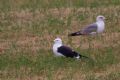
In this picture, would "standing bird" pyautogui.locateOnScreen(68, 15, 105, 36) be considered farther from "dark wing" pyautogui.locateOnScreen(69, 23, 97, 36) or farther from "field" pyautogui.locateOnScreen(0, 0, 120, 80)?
"field" pyautogui.locateOnScreen(0, 0, 120, 80)

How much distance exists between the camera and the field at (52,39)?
11258 millimetres

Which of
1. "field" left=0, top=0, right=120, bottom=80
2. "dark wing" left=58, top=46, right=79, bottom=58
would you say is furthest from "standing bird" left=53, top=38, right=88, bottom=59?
"field" left=0, top=0, right=120, bottom=80

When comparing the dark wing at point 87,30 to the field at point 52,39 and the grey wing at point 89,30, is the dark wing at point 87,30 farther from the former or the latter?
the field at point 52,39

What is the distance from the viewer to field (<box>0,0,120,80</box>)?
11258 mm

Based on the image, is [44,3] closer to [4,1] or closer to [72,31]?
[4,1]

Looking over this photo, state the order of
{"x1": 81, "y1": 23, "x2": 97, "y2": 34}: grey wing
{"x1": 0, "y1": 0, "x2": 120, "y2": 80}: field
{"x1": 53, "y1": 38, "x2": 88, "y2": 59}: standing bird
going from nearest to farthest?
{"x1": 0, "y1": 0, "x2": 120, "y2": 80}: field
{"x1": 53, "y1": 38, "x2": 88, "y2": 59}: standing bird
{"x1": 81, "y1": 23, "x2": 97, "y2": 34}: grey wing

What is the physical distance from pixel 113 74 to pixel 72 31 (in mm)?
4526

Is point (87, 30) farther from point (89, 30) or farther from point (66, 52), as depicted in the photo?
point (66, 52)

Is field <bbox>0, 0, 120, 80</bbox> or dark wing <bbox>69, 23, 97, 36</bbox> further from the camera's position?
dark wing <bbox>69, 23, 97, 36</bbox>

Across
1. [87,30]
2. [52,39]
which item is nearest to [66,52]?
[52,39]

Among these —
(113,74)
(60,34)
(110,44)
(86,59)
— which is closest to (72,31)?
(60,34)

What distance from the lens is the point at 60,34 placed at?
14.8m

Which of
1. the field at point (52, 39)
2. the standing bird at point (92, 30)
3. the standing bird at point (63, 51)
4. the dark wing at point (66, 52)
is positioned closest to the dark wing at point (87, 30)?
the standing bird at point (92, 30)

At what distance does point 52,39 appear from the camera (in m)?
14.2
